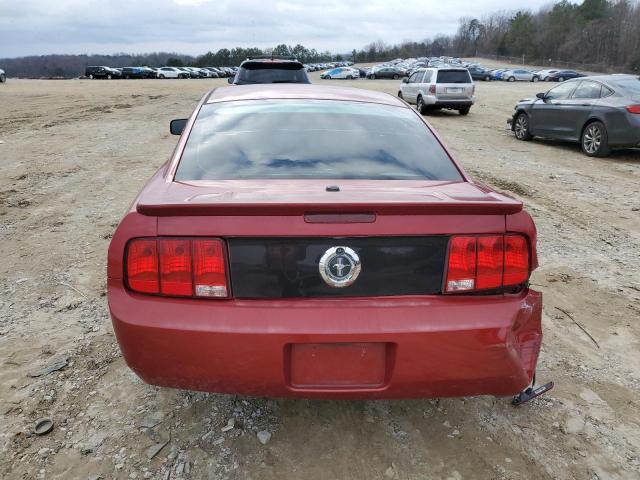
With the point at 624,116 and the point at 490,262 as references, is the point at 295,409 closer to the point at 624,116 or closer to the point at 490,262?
the point at 490,262

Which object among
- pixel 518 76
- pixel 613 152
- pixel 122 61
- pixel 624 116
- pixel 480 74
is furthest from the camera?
pixel 122 61

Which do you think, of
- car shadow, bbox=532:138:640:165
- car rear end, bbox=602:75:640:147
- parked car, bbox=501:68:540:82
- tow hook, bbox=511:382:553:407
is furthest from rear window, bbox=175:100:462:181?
parked car, bbox=501:68:540:82

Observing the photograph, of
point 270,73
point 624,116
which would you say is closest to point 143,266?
point 624,116

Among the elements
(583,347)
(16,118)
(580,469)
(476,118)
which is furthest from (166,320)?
(476,118)

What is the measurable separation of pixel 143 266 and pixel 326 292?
76cm

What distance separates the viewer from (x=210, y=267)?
2037mm

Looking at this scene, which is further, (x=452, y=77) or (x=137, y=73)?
(x=137, y=73)

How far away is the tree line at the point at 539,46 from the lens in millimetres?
98062

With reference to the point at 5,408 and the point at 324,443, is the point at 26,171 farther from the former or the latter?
the point at 324,443

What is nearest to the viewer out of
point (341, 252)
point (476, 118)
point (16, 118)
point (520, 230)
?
point (341, 252)

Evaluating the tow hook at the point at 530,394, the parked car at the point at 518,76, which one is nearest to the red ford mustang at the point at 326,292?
the tow hook at the point at 530,394

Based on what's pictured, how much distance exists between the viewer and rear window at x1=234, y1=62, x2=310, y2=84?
1223 centimetres

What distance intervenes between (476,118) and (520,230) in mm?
16803

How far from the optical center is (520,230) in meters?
2.16
